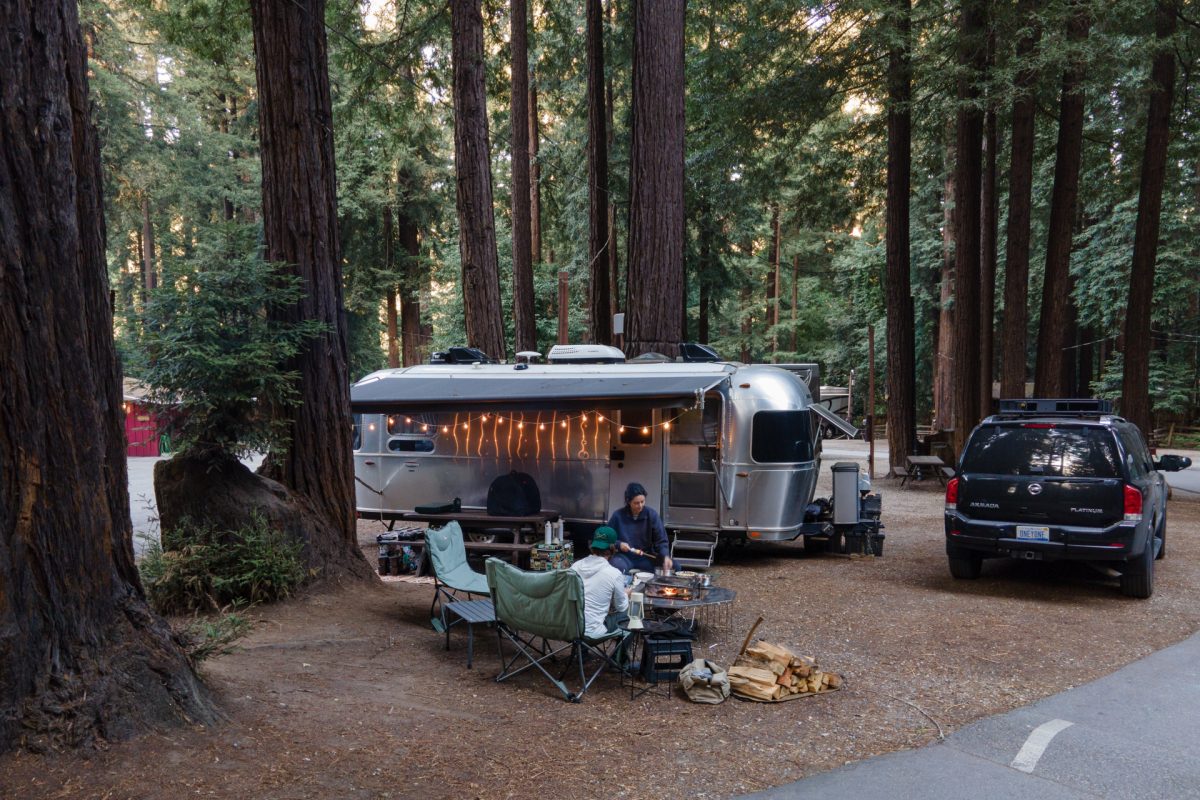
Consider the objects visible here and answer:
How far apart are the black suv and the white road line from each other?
3468mm

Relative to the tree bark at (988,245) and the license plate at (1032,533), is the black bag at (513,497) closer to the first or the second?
the license plate at (1032,533)

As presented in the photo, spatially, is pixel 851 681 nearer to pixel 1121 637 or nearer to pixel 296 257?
pixel 1121 637

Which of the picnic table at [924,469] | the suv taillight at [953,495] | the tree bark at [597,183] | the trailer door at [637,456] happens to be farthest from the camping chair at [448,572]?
the picnic table at [924,469]

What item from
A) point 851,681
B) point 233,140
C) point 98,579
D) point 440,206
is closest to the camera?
point 98,579

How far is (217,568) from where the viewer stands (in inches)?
280

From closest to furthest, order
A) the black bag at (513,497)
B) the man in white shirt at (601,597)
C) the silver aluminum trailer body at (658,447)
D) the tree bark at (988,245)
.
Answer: the man in white shirt at (601,597), the silver aluminum trailer body at (658,447), the black bag at (513,497), the tree bark at (988,245)

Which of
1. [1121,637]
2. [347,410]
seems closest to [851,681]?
[1121,637]

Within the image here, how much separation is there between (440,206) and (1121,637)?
27.5 m

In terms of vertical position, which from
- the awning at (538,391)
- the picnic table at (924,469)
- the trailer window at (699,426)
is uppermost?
the awning at (538,391)

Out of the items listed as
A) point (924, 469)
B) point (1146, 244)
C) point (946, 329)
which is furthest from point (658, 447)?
point (946, 329)

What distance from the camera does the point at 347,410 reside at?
8.30m

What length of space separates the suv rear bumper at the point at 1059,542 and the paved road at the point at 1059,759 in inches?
91.2

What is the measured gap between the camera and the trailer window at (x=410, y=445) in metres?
11.8

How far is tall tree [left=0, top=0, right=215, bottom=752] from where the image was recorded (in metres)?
3.93
